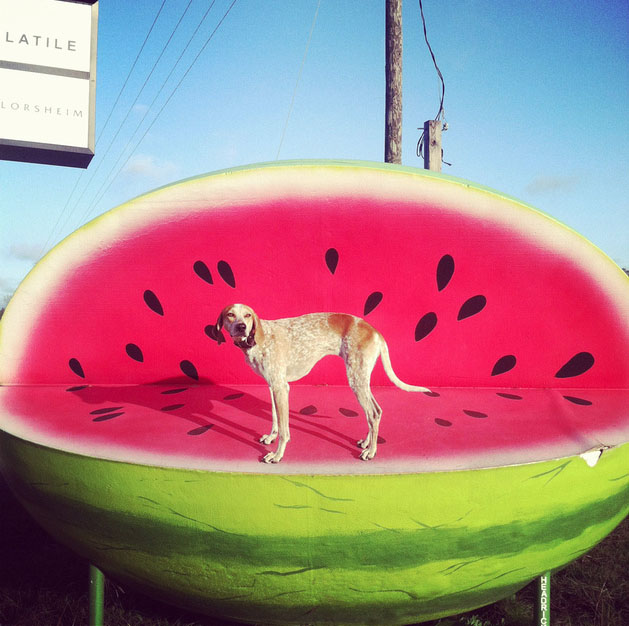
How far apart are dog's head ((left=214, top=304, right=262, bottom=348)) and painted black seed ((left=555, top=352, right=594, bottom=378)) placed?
72.6 inches

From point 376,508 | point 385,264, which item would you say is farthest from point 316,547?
point 385,264

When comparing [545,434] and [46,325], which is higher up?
[46,325]

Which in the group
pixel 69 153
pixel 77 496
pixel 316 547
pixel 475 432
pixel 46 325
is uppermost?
pixel 69 153

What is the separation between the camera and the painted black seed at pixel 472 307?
2848 mm

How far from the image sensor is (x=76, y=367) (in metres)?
3.00

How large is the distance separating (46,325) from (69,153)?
9.47ft

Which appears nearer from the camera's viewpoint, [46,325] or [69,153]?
[46,325]

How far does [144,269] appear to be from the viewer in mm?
2857

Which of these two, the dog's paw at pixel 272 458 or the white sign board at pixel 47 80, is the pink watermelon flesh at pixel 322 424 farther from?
the white sign board at pixel 47 80

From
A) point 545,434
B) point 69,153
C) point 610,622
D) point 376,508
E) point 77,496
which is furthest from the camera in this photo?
point 69,153

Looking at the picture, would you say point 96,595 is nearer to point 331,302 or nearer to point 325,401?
point 325,401

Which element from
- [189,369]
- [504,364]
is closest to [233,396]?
[189,369]

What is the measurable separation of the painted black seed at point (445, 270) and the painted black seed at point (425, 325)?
7.0 inches

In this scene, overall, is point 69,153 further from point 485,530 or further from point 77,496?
point 485,530
